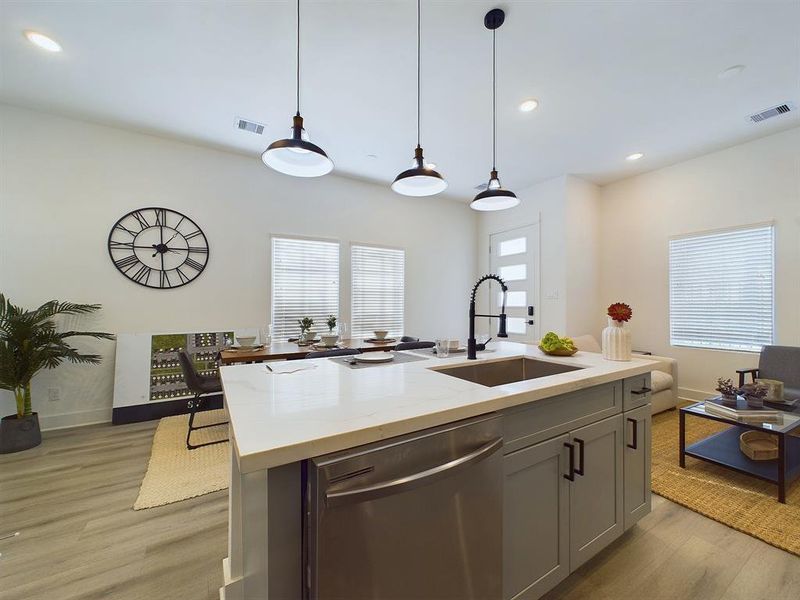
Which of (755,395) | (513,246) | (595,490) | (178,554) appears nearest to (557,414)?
(595,490)

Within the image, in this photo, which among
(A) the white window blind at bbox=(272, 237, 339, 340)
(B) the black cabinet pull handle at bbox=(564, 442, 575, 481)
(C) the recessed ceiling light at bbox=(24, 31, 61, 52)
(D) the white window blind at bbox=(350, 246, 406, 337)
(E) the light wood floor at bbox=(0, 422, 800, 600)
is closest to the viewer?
(B) the black cabinet pull handle at bbox=(564, 442, 575, 481)

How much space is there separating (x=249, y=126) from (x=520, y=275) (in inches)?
169

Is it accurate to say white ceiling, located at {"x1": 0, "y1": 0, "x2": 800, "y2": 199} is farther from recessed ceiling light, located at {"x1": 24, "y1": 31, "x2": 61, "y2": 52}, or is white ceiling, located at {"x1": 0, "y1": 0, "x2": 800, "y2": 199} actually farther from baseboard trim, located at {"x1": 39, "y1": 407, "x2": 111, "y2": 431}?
baseboard trim, located at {"x1": 39, "y1": 407, "x2": 111, "y2": 431}

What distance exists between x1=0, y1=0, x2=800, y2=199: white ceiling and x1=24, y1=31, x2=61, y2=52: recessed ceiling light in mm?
54

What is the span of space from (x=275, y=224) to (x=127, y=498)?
3146 millimetres

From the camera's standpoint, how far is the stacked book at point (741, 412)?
2.18 meters

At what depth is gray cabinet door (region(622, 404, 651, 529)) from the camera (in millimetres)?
1623

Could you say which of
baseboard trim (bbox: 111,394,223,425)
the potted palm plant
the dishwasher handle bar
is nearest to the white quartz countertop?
the dishwasher handle bar

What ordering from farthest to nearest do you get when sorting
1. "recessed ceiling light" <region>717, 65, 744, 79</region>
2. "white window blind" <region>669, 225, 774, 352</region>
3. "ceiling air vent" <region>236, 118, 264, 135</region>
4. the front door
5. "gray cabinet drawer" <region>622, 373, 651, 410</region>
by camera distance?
the front door, "white window blind" <region>669, 225, 774, 352</region>, "ceiling air vent" <region>236, 118, 264, 135</region>, "recessed ceiling light" <region>717, 65, 744, 79</region>, "gray cabinet drawer" <region>622, 373, 651, 410</region>

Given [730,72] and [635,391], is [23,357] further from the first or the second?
[730,72]

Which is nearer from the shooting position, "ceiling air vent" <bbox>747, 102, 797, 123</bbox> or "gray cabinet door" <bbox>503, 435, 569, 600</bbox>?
"gray cabinet door" <bbox>503, 435, 569, 600</bbox>

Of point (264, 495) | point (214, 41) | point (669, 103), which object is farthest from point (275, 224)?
point (669, 103)

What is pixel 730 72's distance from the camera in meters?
2.56

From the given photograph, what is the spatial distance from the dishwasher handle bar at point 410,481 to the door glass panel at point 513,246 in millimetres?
4640
